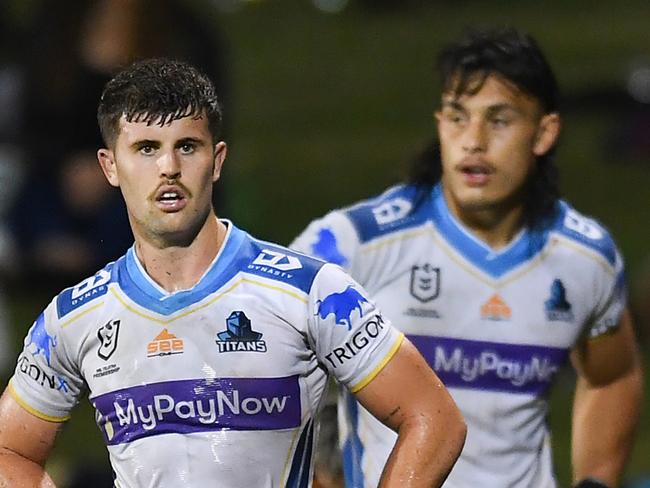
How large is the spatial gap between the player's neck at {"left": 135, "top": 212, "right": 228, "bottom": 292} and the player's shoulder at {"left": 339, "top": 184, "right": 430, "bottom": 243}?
107 centimetres

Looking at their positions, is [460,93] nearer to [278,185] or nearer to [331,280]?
[331,280]

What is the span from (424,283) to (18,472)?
1580 millimetres

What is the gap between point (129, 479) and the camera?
13.9 feet

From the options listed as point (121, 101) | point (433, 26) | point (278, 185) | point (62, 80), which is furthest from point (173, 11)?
point (433, 26)

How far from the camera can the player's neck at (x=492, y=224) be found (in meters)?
5.41

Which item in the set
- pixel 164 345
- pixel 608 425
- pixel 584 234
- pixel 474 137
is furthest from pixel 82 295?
pixel 608 425

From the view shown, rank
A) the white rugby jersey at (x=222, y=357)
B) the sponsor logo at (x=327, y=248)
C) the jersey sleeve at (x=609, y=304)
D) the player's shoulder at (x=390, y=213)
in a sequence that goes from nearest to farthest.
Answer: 1. the white rugby jersey at (x=222, y=357)
2. the sponsor logo at (x=327, y=248)
3. the player's shoulder at (x=390, y=213)
4. the jersey sleeve at (x=609, y=304)

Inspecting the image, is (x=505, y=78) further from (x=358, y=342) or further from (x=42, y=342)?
(x=42, y=342)

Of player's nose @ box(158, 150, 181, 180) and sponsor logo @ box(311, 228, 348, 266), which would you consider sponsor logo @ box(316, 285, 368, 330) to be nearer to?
player's nose @ box(158, 150, 181, 180)

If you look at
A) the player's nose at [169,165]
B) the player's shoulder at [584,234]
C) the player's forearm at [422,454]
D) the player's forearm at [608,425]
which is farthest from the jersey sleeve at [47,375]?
the player's forearm at [608,425]

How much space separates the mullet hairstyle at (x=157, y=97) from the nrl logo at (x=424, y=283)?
1282 mm

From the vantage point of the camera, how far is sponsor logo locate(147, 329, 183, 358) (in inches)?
165

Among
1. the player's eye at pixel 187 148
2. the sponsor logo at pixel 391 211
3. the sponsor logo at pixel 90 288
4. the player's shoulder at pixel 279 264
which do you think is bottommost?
the sponsor logo at pixel 90 288

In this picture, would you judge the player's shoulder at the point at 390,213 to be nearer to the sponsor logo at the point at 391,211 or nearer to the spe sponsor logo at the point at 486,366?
the sponsor logo at the point at 391,211
